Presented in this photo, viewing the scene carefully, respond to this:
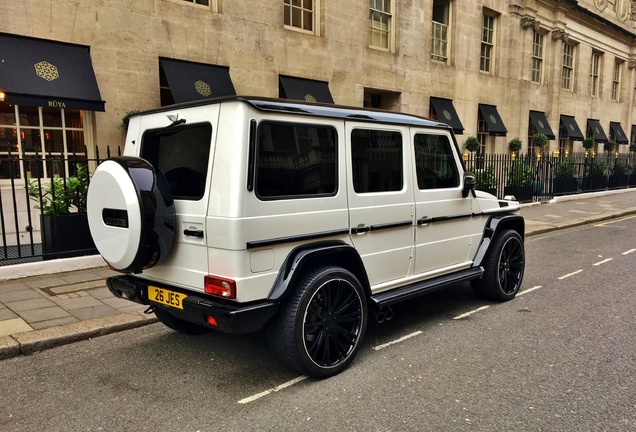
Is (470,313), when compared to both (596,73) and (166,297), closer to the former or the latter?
(166,297)

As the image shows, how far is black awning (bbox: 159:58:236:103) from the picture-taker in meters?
9.98

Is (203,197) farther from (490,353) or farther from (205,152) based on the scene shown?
(490,353)

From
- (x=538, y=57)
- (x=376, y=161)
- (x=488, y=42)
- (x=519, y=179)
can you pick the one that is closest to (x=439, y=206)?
(x=376, y=161)

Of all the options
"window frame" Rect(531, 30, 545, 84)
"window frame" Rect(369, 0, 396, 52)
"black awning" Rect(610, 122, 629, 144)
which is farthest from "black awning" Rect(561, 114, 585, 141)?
"window frame" Rect(369, 0, 396, 52)

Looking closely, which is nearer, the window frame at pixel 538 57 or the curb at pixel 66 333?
the curb at pixel 66 333

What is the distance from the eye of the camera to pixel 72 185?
7.42m

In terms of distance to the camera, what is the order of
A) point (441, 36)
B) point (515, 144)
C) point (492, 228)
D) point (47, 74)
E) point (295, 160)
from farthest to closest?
point (515, 144) → point (441, 36) → point (47, 74) → point (492, 228) → point (295, 160)

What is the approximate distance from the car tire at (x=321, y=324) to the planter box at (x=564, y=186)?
55.7ft

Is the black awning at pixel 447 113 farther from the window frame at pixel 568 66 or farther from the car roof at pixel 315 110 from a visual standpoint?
the car roof at pixel 315 110

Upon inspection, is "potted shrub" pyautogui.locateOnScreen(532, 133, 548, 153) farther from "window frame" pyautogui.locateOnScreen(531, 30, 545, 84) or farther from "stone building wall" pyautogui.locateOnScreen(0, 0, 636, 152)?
"window frame" pyautogui.locateOnScreen(531, 30, 545, 84)

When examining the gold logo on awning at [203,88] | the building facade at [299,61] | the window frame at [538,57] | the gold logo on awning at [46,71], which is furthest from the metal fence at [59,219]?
the window frame at [538,57]

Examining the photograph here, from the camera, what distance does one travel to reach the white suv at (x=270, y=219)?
3.39 meters

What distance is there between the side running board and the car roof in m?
1.62

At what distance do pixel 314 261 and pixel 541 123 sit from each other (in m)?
21.2
